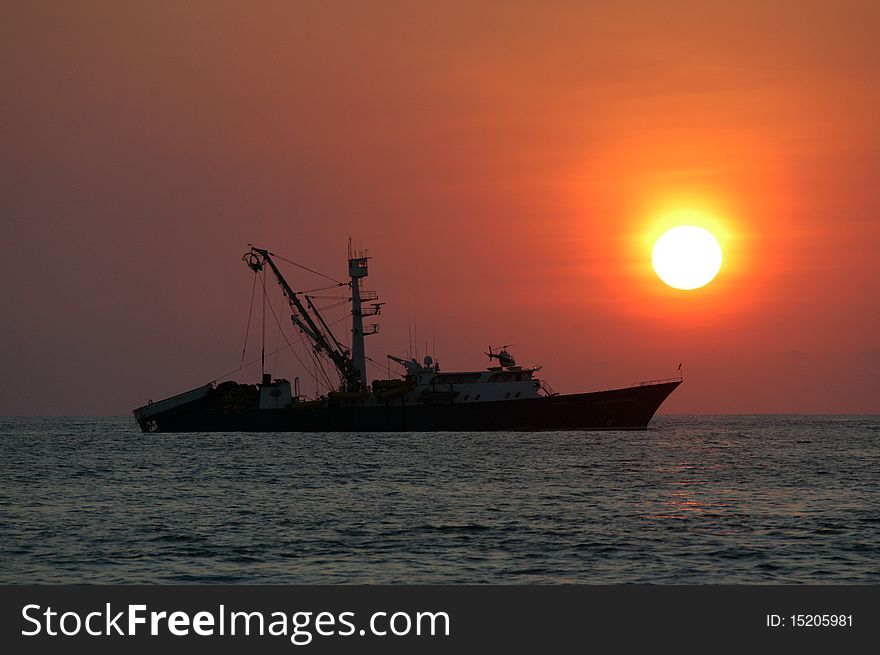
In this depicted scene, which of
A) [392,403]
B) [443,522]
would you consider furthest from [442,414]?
A: [443,522]

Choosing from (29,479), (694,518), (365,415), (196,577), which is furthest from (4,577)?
(365,415)

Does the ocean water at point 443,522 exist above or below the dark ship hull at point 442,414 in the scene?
below

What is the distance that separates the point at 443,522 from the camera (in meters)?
42.3

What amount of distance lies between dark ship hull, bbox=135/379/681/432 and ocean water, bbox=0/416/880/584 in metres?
46.2

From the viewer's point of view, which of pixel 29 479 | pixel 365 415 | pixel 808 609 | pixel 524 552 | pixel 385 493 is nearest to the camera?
pixel 808 609

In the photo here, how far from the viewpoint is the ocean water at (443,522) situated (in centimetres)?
3169

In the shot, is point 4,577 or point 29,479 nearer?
point 4,577

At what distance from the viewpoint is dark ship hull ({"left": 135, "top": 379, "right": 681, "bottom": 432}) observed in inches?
5015

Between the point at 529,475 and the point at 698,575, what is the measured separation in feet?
116

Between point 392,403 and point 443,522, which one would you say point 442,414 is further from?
point 443,522

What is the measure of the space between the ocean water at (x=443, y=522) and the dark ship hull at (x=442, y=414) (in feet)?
152

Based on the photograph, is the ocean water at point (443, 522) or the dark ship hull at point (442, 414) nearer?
the ocean water at point (443, 522)

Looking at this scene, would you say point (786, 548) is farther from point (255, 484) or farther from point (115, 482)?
point (115, 482)

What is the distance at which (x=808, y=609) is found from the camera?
21.4 m
